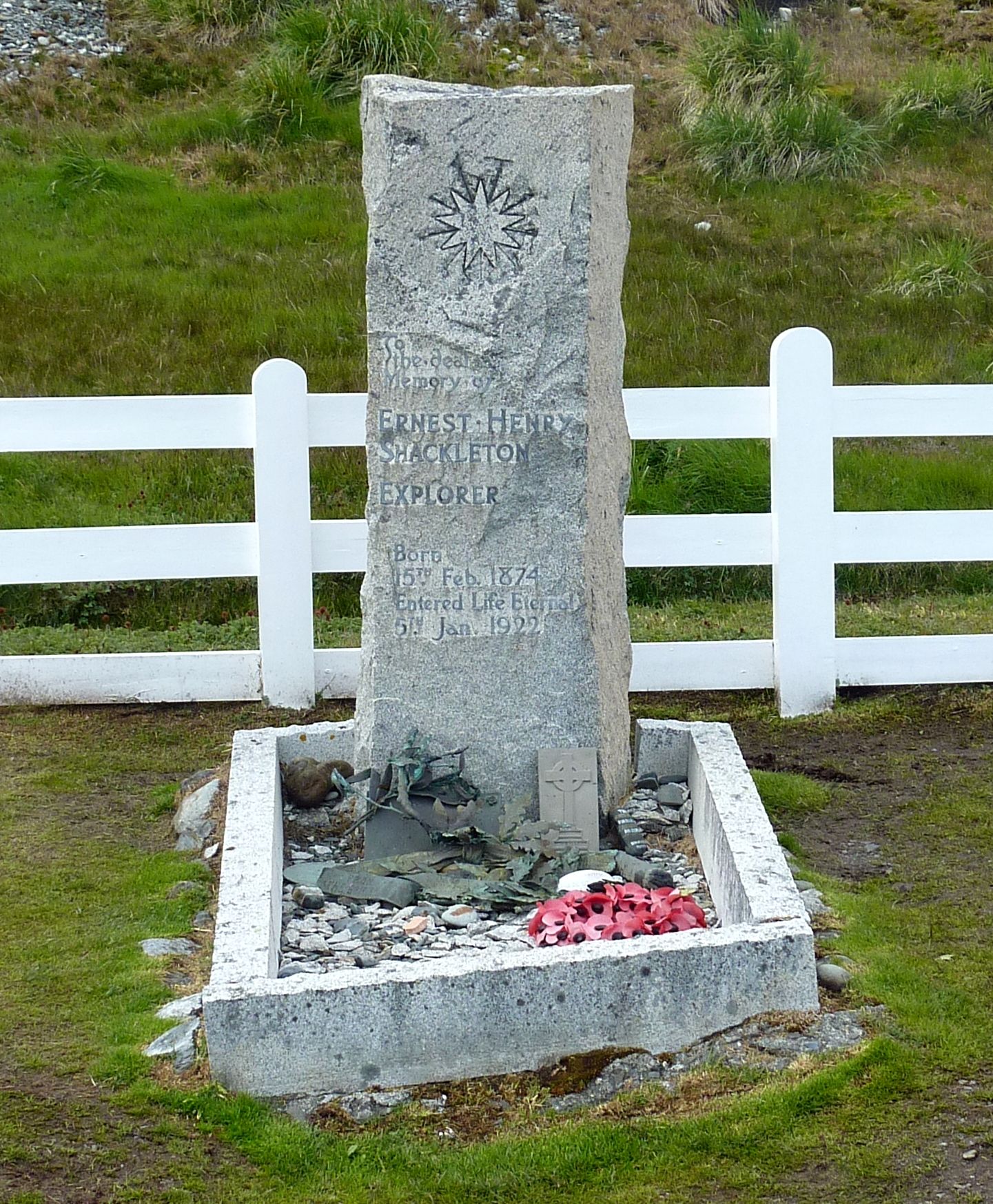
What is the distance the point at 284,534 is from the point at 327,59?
10.4 metres

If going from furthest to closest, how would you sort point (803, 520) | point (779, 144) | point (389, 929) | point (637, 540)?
point (779, 144) < point (637, 540) < point (803, 520) < point (389, 929)

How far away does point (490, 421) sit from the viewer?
495cm

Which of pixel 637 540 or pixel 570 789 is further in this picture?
pixel 637 540

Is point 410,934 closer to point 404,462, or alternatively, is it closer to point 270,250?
point 404,462

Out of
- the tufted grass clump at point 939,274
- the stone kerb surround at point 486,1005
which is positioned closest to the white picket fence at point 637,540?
the stone kerb surround at point 486,1005

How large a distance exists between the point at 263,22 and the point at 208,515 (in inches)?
387

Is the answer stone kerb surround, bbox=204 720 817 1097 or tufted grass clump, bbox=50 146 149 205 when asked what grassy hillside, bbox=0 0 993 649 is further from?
stone kerb surround, bbox=204 720 817 1097

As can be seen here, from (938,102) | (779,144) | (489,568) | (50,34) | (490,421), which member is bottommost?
(489,568)

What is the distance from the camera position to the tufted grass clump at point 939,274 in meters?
13.0

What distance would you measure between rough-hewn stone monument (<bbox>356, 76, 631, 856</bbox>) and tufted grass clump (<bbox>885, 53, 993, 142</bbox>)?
12.2m

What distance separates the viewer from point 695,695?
23.5ft

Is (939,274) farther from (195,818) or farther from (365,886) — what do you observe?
(365,886)

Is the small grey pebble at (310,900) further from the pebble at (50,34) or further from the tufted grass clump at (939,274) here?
the pebble at (50,34)

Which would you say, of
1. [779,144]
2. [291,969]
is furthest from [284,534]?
[779,144]
